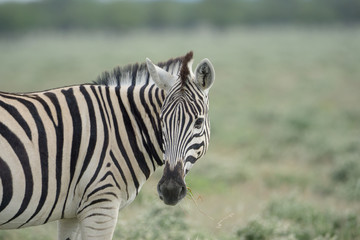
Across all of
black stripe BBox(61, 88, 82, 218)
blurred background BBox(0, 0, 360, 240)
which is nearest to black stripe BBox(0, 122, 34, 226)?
black stripe BBox(61, 88, 82, 218)

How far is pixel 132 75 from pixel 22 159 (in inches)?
49.7

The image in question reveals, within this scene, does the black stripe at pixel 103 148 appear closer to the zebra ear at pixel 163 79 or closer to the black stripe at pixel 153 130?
the black stripe at pixel 153 130

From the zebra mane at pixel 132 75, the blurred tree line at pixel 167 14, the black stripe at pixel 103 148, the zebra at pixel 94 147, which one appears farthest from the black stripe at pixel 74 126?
the blurred tree line at pixel 167 14

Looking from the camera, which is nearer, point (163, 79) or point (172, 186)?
point (172, 186)

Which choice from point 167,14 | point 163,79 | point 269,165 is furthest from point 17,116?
point 167,14

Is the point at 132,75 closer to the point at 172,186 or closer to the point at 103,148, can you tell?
the point at 103,148

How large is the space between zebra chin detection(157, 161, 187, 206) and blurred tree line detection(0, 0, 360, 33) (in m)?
66.8

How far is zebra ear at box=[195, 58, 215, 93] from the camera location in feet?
11.8

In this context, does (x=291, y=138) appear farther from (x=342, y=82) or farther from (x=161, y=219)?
(x=342, y=82)

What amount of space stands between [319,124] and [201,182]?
5694mm

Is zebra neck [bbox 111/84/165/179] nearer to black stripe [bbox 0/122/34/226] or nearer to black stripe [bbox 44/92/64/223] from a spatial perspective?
black stripe [bbox 44/92/64/223]

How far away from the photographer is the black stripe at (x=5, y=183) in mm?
3227

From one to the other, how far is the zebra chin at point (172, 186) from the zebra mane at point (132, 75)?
1.03m

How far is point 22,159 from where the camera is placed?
333 centimetres
